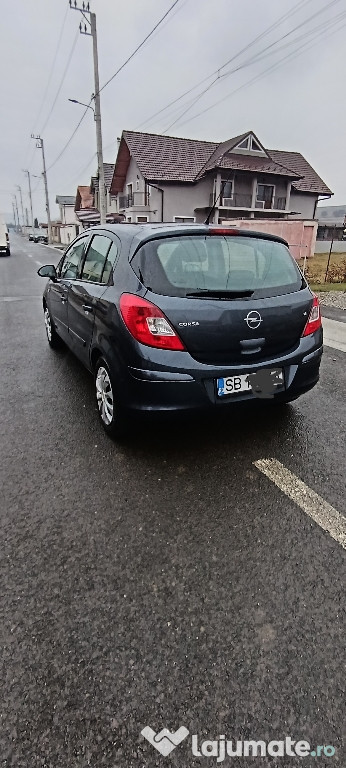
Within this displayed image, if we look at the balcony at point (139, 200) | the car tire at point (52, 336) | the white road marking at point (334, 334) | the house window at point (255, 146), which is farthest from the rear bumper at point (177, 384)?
the house window at point (255, 146)

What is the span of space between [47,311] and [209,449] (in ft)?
12.0

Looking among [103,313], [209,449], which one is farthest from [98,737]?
[103,313]

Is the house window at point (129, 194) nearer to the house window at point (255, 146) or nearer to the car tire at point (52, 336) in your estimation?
the house window at point (255, 146)

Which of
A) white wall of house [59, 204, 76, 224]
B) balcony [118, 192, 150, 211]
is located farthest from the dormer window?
white wall of house [59, 204, 76, 224]

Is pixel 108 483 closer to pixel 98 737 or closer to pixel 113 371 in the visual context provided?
pixel 113 371

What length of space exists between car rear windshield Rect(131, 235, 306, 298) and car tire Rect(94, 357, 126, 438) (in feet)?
2.69

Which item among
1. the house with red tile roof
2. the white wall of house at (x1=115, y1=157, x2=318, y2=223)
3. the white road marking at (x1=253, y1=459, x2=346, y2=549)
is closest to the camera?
the white road marking at (x1=253, y1=459, x2=346, y2=549)

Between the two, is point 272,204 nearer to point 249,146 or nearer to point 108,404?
point 249,146

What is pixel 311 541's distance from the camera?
7.59ft

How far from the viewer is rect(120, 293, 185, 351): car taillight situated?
8.77 feet

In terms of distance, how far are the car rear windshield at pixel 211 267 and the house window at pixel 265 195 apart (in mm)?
32783

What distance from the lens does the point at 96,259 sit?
148 inches

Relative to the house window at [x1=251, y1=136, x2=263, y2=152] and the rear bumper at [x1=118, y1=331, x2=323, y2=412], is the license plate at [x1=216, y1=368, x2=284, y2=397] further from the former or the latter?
the house window at [x1=251, y1=136, x2=263, y2=152]

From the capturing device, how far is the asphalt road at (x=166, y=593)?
148 centimetres
